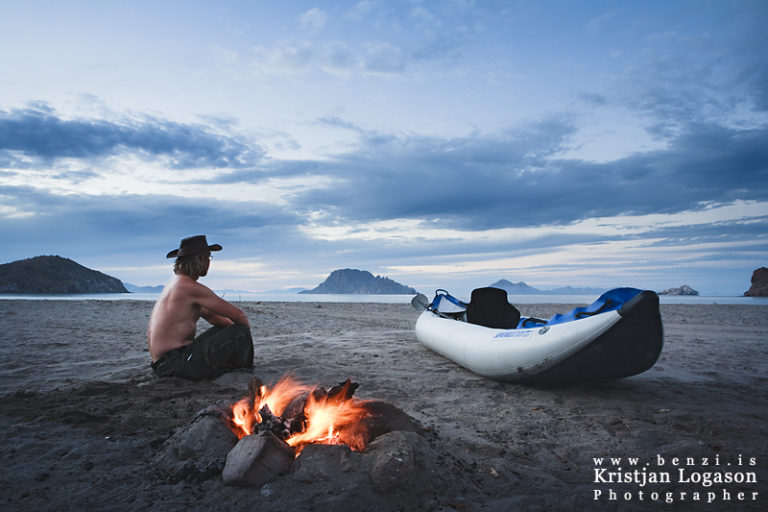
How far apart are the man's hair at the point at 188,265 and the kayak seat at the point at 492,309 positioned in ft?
15.4

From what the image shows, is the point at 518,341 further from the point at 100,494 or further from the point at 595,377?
the point at 100,494

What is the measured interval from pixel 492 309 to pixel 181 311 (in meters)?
5.08

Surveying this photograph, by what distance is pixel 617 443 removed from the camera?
3357 millimetres

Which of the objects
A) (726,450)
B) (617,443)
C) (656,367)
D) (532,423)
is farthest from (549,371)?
(656,367)

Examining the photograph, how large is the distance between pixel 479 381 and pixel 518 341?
0.96 meters

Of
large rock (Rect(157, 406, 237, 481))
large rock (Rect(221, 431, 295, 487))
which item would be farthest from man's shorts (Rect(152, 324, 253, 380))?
large rock (Rect(221, 431, 295, 487))

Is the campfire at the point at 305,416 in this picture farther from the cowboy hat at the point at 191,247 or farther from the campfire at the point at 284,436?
the cowboy hat at the point at 191,247

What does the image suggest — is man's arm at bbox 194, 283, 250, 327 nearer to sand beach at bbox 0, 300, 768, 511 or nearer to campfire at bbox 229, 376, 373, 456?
sand beach at bbox 0, 300, 768, 511

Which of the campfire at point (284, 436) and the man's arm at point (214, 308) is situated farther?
the man's arm at point (214, 308)

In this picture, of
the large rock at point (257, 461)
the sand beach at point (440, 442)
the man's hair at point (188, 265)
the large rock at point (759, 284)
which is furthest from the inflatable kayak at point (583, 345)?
the large rock at point (759, 284)

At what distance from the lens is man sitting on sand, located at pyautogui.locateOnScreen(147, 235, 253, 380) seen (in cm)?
482

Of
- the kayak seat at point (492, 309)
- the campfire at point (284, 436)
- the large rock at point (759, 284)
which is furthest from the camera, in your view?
the large rock at point (759, 284)

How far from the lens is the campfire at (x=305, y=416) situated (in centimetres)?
287

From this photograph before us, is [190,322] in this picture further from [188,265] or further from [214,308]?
[188,265]
